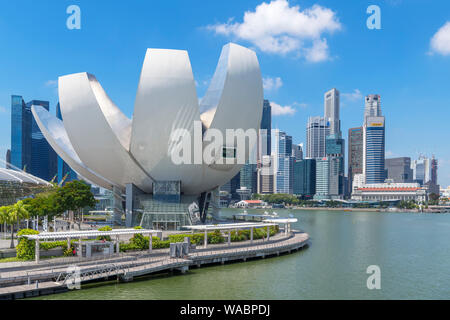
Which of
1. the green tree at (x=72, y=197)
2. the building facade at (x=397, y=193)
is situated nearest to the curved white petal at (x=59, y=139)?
the green tree at (x=72, y=197)

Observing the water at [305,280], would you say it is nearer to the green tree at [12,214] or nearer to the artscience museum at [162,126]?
the green tree at [12,214]

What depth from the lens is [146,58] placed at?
38.1 m

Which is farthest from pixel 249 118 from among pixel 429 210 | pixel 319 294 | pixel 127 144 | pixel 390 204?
pixel 390 204

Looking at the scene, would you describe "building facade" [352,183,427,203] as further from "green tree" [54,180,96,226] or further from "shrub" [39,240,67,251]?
"shrub" [39,240,67,251]

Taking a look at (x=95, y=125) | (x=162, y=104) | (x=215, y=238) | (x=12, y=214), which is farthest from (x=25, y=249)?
(x=162, y=104)

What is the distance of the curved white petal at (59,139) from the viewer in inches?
1865

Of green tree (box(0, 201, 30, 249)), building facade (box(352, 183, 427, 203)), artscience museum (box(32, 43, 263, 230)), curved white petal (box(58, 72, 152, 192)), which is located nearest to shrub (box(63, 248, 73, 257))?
green tree (box(0, 201, 30, 249))

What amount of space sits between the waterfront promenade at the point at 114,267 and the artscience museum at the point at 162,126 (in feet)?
39.1

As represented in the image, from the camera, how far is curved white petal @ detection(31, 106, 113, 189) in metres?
47.4

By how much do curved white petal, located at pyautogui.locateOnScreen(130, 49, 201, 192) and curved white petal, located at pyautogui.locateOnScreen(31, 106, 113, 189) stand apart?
31.3 feet

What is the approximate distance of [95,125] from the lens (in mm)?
40750

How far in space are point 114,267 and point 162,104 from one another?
18.9 meters
